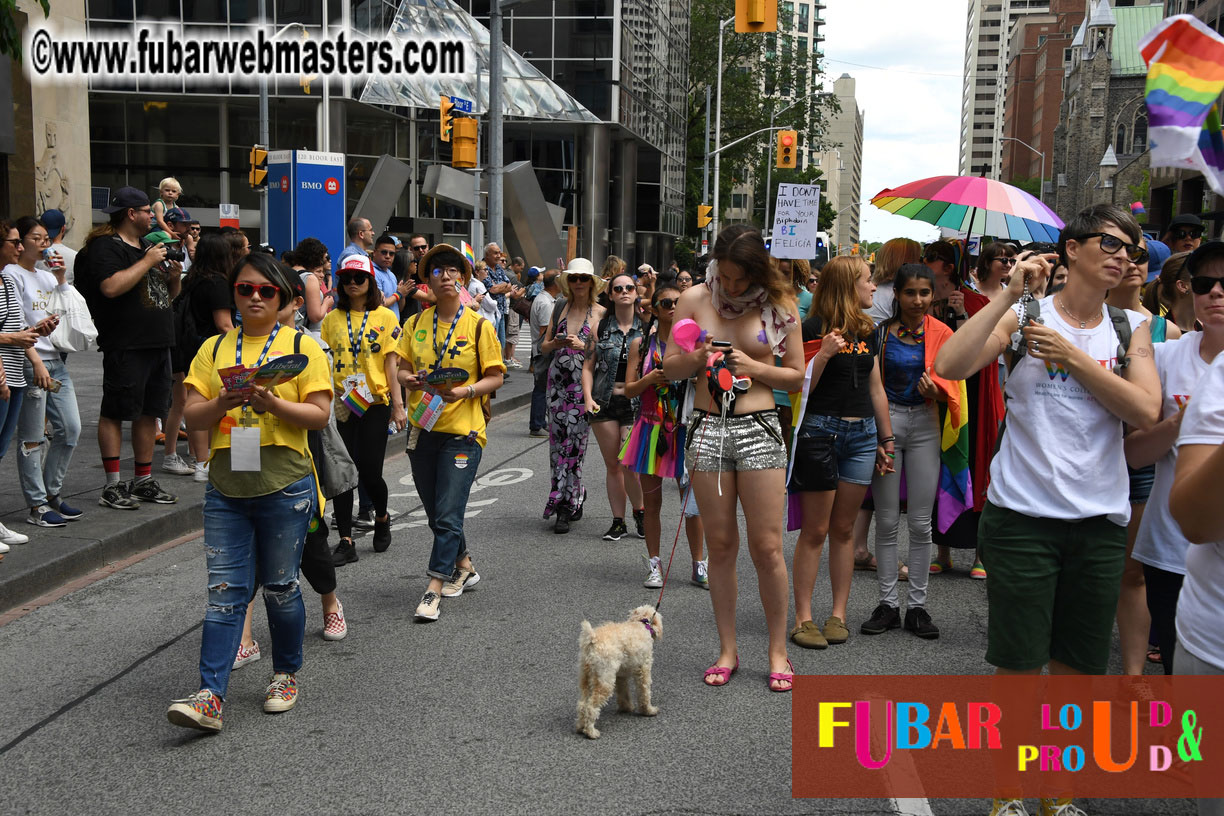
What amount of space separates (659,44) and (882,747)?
5608 centimetres

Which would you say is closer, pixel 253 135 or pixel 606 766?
pixel 606 766

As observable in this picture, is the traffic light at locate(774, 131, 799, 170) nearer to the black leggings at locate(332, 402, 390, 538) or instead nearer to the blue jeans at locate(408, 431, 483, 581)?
the black leggings at locate(332, 402, 390, 538)

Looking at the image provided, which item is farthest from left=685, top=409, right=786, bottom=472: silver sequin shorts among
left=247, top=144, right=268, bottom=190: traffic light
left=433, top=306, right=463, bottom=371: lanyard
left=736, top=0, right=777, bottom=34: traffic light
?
left=247, top=144, right=268, bottom=190: traffic light

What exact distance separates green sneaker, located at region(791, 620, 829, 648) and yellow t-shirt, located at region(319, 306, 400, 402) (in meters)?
3.22

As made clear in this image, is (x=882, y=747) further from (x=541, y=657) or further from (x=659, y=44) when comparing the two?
(x=659, y=44)

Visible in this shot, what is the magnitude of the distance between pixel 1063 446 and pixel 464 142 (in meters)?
17.5

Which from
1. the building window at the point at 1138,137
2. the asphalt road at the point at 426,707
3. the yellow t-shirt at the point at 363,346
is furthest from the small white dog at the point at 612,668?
the building window at the point at 1138,137

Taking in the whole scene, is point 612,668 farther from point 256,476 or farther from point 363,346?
point 363,346

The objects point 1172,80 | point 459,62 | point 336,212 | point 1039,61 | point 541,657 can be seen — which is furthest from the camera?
point 1039,61

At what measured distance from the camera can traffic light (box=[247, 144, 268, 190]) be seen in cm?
2772

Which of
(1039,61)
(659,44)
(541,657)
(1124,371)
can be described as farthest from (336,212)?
(1039,61)

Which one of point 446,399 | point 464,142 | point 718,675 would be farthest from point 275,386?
point 464,142

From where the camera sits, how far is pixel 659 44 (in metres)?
56.5

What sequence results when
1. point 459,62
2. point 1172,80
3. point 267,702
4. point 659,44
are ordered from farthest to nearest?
point 659,44, point 459,62, point 267,702, point 1172,80
